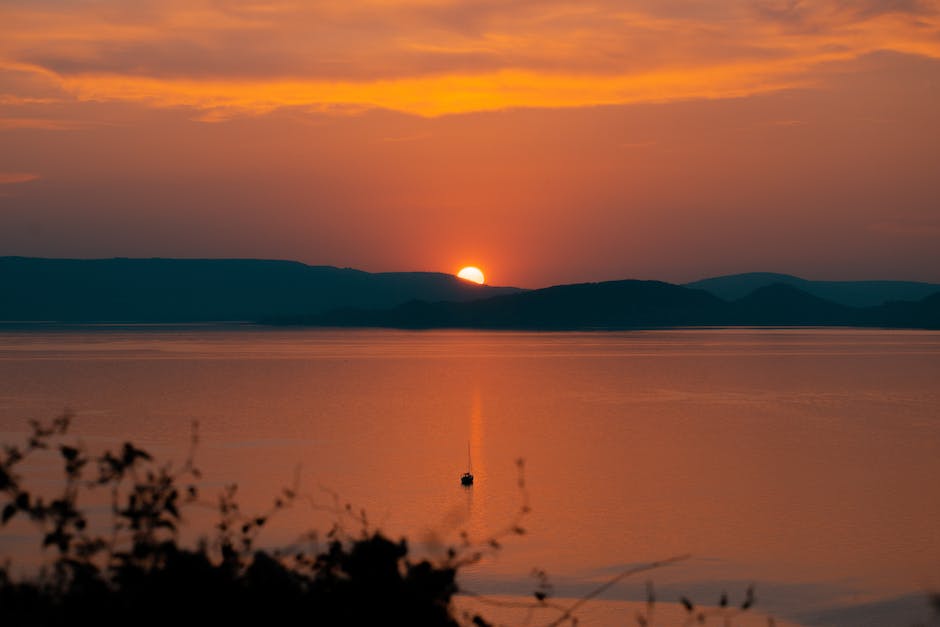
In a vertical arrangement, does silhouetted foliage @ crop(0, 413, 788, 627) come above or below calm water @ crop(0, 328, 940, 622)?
above

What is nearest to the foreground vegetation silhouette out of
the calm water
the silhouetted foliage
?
the silhouetted foliage

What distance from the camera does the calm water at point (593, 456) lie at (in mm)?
31078

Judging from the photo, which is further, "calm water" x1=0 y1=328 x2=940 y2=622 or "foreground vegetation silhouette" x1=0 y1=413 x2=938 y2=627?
"calm water" x1=0 y1=328 x2=940 y2=622

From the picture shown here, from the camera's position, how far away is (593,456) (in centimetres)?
5416

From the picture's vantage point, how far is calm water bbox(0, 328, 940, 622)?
3108 centimetres

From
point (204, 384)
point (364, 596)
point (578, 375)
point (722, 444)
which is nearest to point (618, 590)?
Result: point (364, 596)

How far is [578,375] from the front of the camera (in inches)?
4774

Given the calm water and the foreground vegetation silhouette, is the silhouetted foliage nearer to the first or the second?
the foreground vegetation silhouette

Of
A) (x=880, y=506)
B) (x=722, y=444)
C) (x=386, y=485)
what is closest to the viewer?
(x=880, y=506)

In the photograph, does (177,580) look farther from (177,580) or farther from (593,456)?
(593,456)

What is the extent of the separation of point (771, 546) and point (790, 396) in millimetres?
62005

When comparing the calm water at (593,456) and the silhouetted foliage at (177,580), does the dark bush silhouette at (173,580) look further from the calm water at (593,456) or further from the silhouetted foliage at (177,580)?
the calm water at (593,456)

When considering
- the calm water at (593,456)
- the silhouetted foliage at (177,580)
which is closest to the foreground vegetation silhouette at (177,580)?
the silhouetted foliage at (177,580)

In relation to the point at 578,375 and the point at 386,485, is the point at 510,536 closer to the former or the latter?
the point at 386,485
